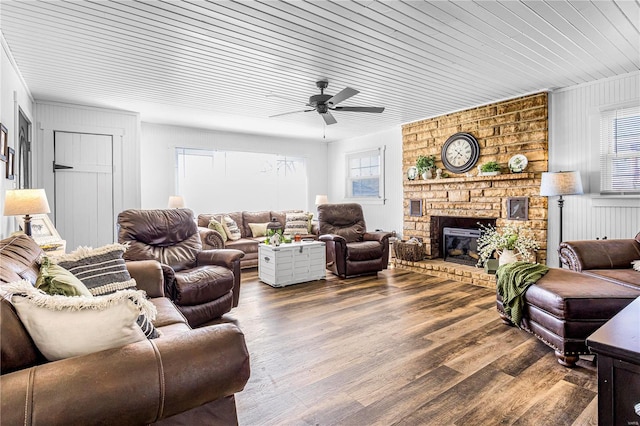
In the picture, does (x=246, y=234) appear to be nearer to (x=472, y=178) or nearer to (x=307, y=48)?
(x=472, y=178)

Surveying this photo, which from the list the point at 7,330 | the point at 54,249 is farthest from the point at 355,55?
the point at 54,249

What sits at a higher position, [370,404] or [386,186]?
[386,186]

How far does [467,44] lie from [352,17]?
3.70 feet

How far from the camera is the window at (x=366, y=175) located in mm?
6807

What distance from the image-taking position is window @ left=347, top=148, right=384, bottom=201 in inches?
268

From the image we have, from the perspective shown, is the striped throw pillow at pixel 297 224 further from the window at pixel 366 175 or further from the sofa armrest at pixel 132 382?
the sofa armrest at pixel 132 382

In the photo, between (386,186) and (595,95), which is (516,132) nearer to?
(595,95)

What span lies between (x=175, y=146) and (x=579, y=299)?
19.6ft

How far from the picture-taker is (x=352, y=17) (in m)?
2.56

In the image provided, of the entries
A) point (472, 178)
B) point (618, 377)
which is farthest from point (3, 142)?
point (472, 178)

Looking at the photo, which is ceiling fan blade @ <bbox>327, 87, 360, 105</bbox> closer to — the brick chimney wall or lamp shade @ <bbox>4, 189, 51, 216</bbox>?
the brick chimney wall

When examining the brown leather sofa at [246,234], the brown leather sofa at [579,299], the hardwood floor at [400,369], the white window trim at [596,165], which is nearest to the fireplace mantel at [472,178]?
the white window trim at [596,165]

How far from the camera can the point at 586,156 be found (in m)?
4.09

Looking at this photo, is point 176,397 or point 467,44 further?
point 467,44
